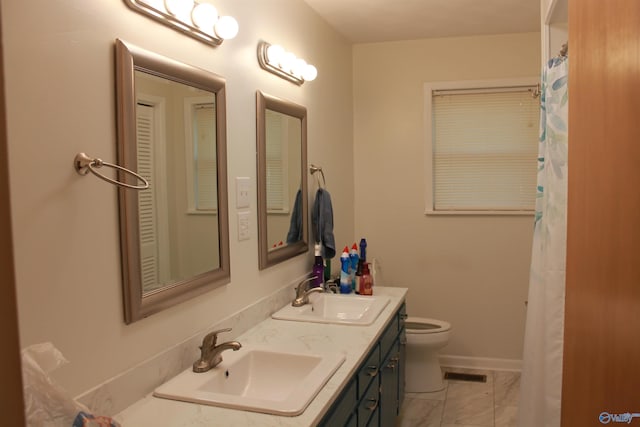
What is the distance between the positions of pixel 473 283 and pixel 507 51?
1.71 metres

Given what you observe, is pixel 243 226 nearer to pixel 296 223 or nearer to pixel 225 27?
pixel 296 223

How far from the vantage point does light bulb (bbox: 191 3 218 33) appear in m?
1.76

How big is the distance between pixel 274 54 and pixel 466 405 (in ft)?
8.05

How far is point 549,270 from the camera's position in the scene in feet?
6.69

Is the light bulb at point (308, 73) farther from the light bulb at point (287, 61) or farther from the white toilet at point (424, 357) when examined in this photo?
the white toilet at point (424, 357)

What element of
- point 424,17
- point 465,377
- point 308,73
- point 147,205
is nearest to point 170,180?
point 147,205

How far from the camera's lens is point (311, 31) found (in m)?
3.08

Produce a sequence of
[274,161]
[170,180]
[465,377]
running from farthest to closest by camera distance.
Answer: [465,377] → [274,161] → [170,180]

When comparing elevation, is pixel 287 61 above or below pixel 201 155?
above

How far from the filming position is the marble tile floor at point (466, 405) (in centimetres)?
311

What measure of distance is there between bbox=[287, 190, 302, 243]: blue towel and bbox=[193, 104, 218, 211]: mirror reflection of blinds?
2.59 feet

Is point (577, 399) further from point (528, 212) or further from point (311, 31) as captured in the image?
point (528, 212)

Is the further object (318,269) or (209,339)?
(318,269)

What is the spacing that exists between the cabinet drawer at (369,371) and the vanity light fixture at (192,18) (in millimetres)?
1336
